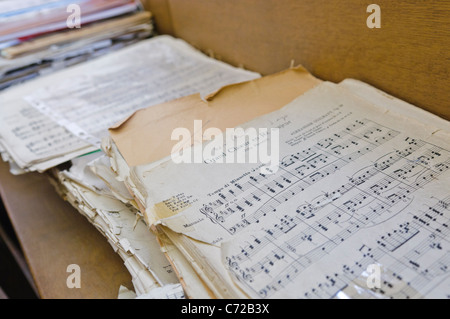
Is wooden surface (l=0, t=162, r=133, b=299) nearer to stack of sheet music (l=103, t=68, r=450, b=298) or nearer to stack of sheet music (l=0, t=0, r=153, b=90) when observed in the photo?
stack of sheet music (l=103, t=68, r=450, b=298)

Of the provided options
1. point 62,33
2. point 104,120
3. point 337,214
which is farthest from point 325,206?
point 62,33

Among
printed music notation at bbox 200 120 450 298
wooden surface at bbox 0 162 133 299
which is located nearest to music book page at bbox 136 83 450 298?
printed music notation at bbox 200 120 450 298

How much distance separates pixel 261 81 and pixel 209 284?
429 mm

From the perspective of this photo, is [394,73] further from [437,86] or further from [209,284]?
[209,284]

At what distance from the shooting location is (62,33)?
1056 mm

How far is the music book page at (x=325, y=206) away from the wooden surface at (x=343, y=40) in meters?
0.06

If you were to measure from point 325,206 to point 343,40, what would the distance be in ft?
1.08

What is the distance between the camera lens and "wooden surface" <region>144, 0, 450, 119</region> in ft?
1.68

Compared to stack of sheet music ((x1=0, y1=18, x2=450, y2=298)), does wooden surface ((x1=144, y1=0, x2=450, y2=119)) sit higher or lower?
higher

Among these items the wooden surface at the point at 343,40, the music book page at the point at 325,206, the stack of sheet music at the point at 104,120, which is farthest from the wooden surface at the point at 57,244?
the wooden surface at the point at 343,40

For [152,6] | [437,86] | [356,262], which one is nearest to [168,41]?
[152,6]

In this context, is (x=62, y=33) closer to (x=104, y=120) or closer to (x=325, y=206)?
(x=104, y=120)

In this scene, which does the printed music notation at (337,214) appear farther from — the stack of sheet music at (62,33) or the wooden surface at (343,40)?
the stack of sheet music at (62,33)

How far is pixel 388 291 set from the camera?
1.12ft
